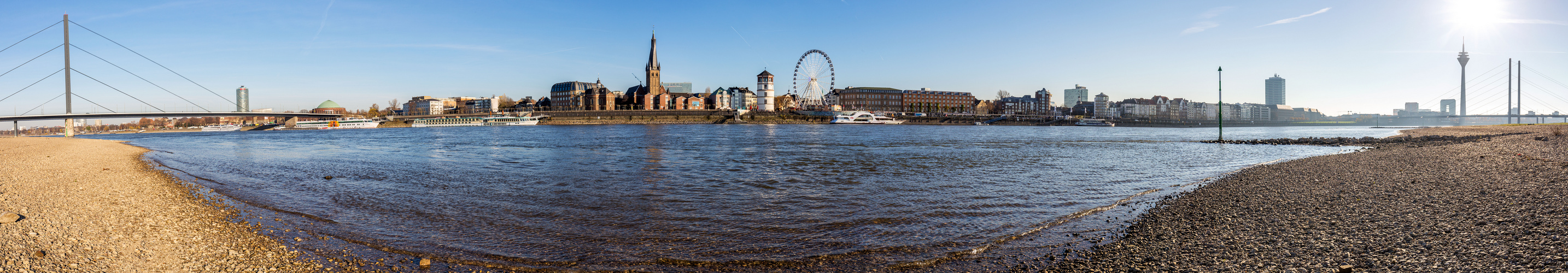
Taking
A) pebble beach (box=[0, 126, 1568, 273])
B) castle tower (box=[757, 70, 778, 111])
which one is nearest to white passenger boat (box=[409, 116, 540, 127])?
castle tower (box=[757, 70, 778, 111])

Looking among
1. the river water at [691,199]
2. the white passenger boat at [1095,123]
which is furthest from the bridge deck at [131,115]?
the white passenger boat at [1095,123]

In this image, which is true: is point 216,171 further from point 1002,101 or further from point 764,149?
point 1002,101

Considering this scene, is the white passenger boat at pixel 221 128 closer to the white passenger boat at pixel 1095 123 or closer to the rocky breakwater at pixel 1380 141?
the rocky breakwater at pixel 1380 141

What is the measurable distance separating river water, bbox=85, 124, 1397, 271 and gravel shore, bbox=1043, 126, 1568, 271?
4.80ft

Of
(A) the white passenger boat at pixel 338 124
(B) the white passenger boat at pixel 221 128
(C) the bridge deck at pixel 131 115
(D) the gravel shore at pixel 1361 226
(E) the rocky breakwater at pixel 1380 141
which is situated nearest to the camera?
(D) the gravel shore at pixel 1361 226

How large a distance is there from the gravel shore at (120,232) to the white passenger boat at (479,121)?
117 metres

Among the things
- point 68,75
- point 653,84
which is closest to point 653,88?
point 653,84

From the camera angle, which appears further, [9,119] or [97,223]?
[9,119]

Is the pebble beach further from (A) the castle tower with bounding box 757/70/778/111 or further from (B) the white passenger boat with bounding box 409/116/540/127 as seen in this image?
(A) the castle tower with bounding box 757/70/778/111

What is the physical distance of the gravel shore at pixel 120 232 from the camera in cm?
562

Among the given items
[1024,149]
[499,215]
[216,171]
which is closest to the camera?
[499,215]

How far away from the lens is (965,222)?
854 centimetres

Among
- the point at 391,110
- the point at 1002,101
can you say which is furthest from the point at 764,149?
the point at 391,110

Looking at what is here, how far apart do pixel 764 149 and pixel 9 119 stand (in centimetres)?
8164
